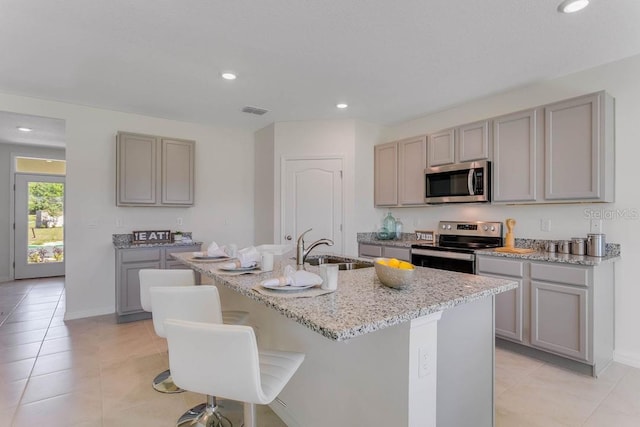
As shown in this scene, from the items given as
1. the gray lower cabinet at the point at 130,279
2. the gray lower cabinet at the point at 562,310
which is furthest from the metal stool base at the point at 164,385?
the gray lower cabinet at the point at 562,310

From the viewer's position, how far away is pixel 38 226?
21.1 feet

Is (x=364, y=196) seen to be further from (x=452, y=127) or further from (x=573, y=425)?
(x=573, y=425)

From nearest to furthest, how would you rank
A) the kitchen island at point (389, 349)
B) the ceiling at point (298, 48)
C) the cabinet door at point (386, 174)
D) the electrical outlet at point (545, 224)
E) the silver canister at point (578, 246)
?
1. the kitchen island at point (389, 349)
2. the ceiling at point (298, 48)
3. the silver canister at point (578, 246)
4. the electrical outlet at point (545, 224)
5. the cabinet door at point (386, 174)

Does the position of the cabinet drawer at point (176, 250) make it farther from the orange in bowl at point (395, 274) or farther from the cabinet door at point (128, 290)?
the orange in bowl at point (395, 274)

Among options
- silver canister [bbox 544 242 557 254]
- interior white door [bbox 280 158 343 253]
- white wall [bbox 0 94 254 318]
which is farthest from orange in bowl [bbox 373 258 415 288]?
white wall [bbox 0 94 254 318]

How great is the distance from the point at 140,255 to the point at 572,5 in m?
4.47

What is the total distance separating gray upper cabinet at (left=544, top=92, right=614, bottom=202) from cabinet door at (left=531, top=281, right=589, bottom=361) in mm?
794

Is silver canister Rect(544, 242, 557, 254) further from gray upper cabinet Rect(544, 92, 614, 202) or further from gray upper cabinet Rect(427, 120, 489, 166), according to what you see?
gray upper cabinet Rect(427, 120, 489, 166)

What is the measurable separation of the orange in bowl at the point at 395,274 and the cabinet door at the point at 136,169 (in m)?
3.58

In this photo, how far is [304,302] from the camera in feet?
4.26

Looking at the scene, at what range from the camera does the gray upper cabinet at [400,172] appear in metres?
4.13

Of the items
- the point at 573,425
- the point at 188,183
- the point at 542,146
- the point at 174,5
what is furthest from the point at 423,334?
the point at 188,183

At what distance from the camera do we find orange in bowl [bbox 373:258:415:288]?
1.47 metres

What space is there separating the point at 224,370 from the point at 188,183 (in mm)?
3638
